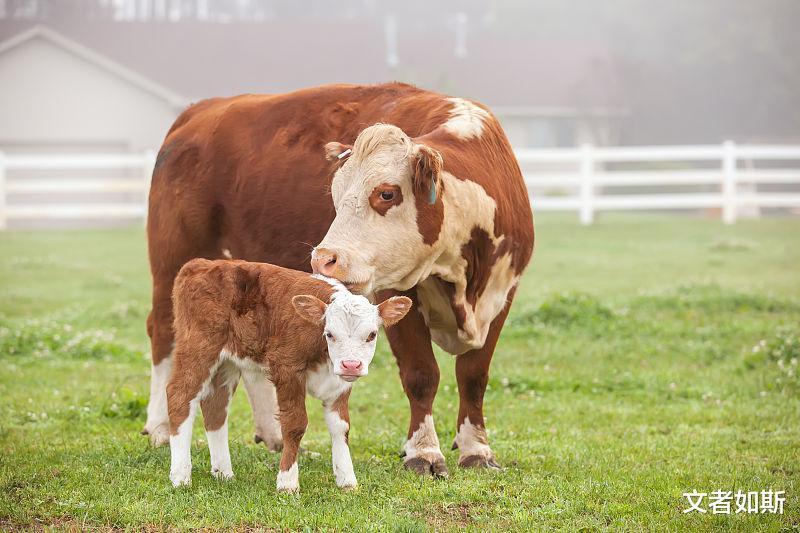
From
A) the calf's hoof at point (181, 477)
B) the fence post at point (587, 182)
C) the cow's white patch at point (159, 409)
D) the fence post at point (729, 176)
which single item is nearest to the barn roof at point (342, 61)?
the fence post at point (587, 182)

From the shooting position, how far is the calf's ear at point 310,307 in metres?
5.29

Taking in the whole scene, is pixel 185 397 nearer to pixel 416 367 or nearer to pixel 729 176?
pixel 416 367

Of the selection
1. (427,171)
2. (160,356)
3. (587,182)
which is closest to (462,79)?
(587,182)

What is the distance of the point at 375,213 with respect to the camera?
5.74 m

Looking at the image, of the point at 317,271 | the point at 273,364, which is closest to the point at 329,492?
the point at 273,364

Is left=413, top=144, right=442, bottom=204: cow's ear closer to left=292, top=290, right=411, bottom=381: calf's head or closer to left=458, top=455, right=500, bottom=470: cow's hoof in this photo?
left=292, top=290, right=411, bottom=381: calf's head

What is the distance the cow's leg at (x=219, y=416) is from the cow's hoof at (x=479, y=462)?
136 cm

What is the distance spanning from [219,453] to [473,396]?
159cm

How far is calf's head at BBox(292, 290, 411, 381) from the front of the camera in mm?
5148

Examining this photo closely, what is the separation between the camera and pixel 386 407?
861 centimetres

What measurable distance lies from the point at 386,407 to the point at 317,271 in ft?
10.7

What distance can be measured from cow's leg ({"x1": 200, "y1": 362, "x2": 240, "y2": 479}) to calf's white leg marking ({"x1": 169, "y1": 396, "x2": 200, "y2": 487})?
0.15 metres

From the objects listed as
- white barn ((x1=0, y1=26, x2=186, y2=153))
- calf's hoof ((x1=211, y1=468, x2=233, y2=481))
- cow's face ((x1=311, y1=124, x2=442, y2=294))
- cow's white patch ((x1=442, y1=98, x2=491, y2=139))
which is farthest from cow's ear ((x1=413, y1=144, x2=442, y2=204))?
white barn ((x1=0, y1=26, x2=186, y2=153))

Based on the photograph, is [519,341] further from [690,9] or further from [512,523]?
[690,9]
